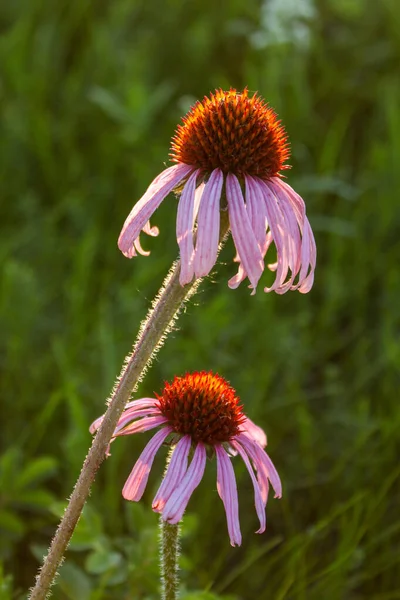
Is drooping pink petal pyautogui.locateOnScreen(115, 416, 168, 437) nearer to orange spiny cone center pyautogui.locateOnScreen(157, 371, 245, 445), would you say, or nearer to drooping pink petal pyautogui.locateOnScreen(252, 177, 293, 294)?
orange spiny cone center pyautogui.locateOnScreen(157, 371, 245, 445)

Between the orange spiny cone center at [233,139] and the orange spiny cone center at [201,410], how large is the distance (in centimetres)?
34

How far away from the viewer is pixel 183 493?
109 cm

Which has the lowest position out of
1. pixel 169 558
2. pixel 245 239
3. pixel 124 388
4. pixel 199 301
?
pixel 169 558

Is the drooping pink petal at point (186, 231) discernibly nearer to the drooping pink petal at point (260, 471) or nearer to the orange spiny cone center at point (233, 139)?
the orange spiny cone center at point (233, 139)

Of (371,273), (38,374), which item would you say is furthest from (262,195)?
(371,273)

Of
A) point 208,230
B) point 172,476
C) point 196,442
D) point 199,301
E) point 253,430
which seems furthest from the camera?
point 199,301

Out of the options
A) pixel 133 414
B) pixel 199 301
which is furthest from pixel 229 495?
pixel 199 301

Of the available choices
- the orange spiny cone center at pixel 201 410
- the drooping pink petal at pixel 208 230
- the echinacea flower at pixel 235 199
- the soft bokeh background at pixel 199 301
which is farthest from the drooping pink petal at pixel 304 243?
the soft bokeh background at pixel 199 301

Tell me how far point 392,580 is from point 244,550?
1.25 feet

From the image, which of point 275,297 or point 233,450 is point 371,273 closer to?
point 275,297

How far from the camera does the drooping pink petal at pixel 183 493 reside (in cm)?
106

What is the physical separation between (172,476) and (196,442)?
110mm

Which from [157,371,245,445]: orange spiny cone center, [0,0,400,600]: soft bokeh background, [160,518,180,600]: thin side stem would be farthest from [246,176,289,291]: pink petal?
[0,0,400,600]: soft bokeh background

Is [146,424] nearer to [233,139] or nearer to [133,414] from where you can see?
[133,414]
